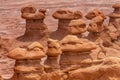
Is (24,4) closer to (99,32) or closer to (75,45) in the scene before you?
(99,32)

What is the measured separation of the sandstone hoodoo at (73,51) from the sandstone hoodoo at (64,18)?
6.25 metres

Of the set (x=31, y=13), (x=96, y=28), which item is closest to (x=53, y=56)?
(x=96, y=28)

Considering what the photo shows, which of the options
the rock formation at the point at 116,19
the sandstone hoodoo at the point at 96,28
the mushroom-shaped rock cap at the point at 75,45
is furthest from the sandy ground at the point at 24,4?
the mushroom-shaped rock cap at the point at 75,45

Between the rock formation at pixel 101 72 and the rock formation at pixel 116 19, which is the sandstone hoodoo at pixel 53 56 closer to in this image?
the rock formation at pixel 101 72

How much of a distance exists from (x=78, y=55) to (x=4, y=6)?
59.9ft

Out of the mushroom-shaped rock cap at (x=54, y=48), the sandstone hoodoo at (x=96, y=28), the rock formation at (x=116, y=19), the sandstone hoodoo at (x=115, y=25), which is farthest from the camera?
the rock formation at (x=116, y=19)

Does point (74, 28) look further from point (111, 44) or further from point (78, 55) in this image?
point (78, 55)

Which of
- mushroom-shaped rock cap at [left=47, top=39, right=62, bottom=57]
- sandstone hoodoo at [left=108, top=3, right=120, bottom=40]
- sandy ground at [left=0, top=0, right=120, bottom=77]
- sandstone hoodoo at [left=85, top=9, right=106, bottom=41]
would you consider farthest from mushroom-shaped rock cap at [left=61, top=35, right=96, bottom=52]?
sandy ground at [left=0, top=0, right=120, bottom=77]

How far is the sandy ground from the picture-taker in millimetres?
22191

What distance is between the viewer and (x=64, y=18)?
17984 millimetres

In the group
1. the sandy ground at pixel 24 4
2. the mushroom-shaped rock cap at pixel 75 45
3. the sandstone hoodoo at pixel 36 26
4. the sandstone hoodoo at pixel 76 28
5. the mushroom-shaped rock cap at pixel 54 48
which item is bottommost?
the sandy ground at pixel 24 4

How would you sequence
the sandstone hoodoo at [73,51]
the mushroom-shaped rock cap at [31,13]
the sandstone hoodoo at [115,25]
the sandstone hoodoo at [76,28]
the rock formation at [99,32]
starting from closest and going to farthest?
1. the sandstone hoodoo at [73,51]
2. the sandstone hoodoo at [76,28]
3. the rock formation at [99,32]
4. the sandstone hoodoo at [115,25]
5. the mushroom-shaped rock cap at [31,13]

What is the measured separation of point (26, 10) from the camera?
1908cm

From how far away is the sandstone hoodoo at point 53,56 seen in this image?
37.0 feet
